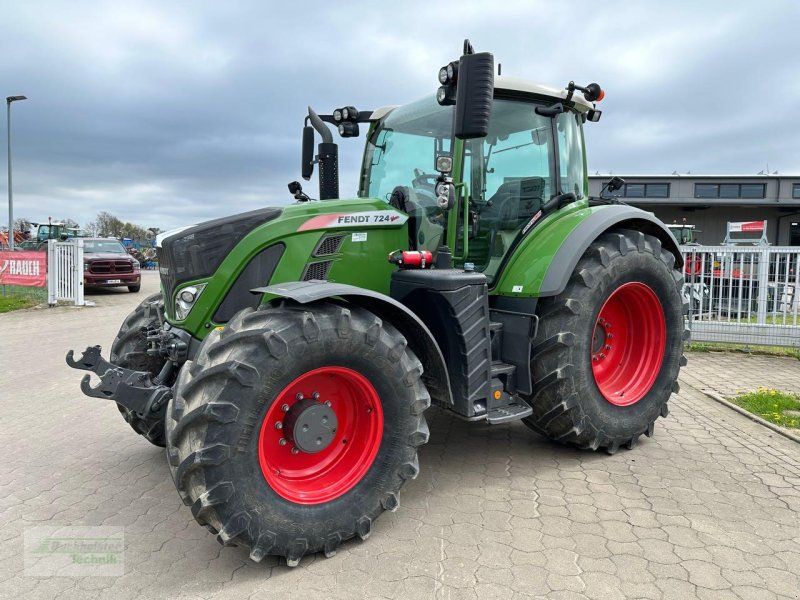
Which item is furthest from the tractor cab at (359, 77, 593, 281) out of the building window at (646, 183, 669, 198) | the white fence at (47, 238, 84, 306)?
the building window at (646, 183, 669, 198)

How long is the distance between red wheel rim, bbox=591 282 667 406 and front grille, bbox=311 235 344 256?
6.59 feet

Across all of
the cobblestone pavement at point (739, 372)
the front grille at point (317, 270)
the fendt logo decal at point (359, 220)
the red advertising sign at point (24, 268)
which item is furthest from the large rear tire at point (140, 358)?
the red advertising sign at point (24, 268)

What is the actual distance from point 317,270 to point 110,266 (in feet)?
51.7

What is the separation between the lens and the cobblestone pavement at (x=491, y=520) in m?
2.55

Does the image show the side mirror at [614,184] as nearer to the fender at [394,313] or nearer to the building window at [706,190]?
the fender at [394,313]

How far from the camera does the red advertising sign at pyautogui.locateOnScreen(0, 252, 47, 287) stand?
14391mm

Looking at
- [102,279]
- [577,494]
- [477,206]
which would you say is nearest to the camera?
[577,494]

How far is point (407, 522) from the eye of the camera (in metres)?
3.09

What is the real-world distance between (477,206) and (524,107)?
2.56 ft

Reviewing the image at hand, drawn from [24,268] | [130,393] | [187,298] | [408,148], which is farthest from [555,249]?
[24,268]

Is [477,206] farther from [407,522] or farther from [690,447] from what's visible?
[690,447]

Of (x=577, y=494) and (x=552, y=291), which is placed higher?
(x=552, y=291)

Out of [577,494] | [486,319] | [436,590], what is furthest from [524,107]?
[436,590]

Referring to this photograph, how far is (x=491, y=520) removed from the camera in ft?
10.3
